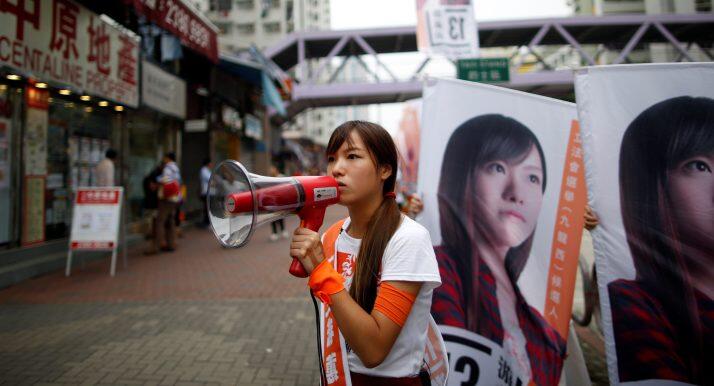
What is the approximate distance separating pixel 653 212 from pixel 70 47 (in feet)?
26.6

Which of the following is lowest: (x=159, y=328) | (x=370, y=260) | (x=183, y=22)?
(x=159, y=328)

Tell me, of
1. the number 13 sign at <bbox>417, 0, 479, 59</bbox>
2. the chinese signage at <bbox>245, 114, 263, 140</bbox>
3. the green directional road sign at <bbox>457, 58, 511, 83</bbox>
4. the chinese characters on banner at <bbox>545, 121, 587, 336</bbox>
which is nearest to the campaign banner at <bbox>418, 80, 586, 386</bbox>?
the chinese characters on banner at <bbox>545, 121, 587, 336</bbox>

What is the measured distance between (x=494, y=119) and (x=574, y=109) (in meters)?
0.48

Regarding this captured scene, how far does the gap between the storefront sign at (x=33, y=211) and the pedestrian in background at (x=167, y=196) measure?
1.80 metres

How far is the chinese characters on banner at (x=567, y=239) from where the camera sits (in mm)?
2139

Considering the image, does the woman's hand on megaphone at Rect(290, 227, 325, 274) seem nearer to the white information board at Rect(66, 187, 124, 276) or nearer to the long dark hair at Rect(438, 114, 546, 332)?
the long dark hair at Rect(438, 114, 546, 332)

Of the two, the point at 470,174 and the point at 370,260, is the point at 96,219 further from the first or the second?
the point at 370,260

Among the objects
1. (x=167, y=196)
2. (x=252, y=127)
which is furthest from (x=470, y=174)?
(x=252, y=127)

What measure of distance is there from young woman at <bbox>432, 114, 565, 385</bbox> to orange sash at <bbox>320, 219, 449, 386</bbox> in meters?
0.92

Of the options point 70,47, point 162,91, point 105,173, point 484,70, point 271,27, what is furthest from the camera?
point 271,27

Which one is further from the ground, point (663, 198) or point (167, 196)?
point (167, 196)

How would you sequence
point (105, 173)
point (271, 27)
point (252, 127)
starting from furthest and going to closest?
point (271, 27), point (252, 127), point (105, 173)

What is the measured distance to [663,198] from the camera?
1800 mm

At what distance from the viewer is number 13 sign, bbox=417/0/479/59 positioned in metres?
8.37
